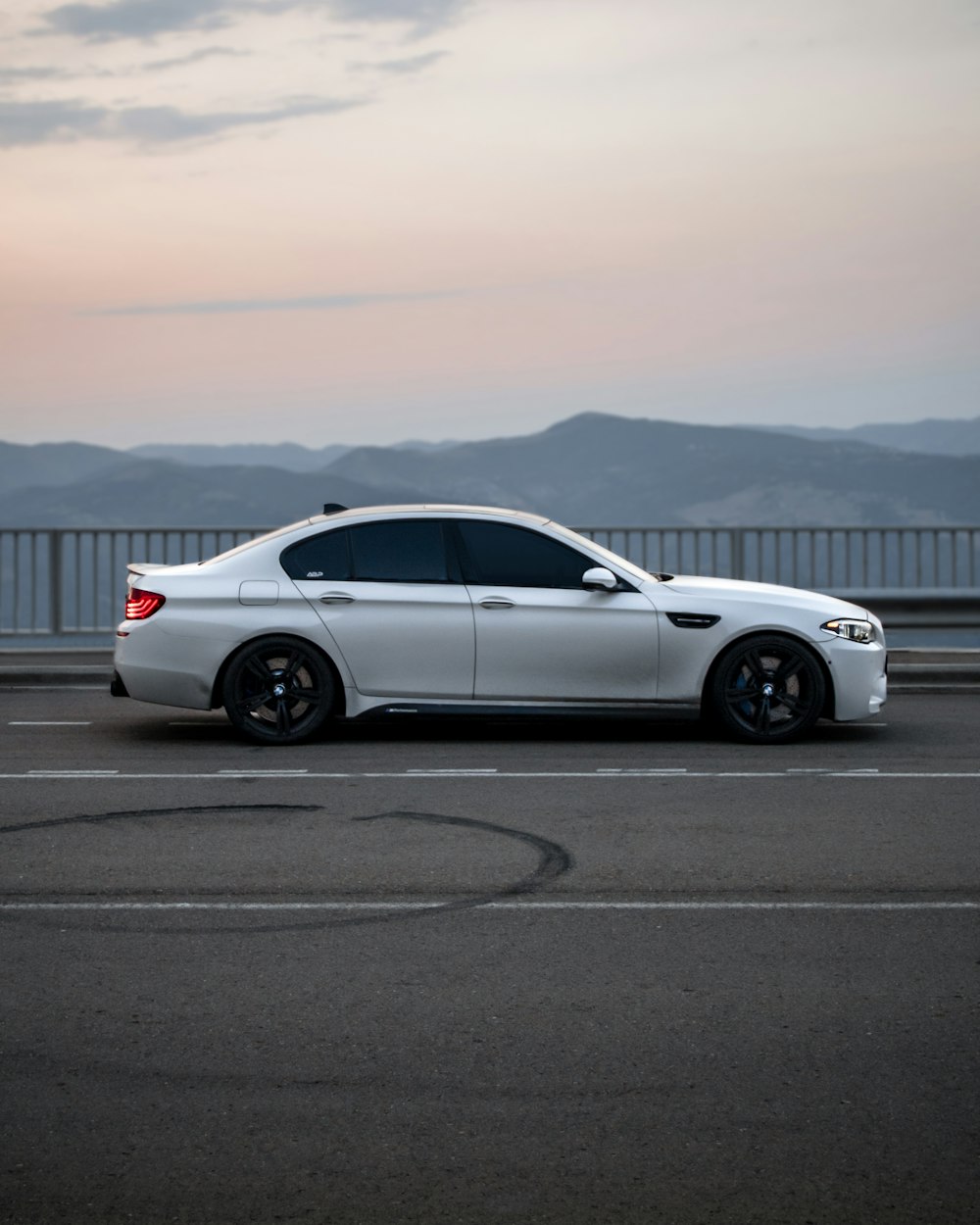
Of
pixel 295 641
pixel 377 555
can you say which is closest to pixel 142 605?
pixel 295 641

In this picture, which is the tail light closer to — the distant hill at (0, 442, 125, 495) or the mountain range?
the mountain range

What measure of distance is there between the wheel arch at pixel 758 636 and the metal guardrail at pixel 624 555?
634 centimetres

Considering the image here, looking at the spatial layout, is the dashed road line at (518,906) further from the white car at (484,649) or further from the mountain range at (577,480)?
the mountain range at (577,480)

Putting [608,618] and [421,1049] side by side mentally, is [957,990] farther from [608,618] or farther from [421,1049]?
[608,618]

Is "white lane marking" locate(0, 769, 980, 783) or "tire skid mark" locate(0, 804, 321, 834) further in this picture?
"white lane marking" locate(0, 769, 980, 783)

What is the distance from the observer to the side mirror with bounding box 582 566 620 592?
11.0m

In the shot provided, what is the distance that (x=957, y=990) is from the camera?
5.38 m

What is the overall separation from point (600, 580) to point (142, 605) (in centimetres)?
309

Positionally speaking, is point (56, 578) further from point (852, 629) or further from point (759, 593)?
point (852, 629)

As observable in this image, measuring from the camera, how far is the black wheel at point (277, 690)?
36.3 ft

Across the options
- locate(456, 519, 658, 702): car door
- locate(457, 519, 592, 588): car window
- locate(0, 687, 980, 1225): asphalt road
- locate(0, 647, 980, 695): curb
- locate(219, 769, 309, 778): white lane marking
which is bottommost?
locate(0, 687, 980, 1225): asphalt road

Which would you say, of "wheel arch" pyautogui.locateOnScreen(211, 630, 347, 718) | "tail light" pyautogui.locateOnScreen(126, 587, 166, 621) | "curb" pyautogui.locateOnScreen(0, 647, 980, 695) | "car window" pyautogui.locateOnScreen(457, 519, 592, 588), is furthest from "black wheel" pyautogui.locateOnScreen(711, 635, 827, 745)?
"tail light" pyautogui.locateOnScreen(126, 587, 166, 621)

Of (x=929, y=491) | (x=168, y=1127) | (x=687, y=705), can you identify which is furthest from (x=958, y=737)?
(x=929, y=491)

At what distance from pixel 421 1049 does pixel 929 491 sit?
100266mm
